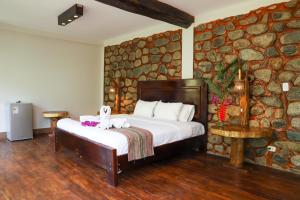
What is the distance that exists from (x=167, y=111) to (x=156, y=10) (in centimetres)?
183

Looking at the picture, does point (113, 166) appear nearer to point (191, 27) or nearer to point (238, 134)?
point (238, 134)

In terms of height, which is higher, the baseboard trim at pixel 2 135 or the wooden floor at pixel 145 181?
the baseboard trim at pixel 2 135

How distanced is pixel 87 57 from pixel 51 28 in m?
1.37

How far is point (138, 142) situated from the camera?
109 inches

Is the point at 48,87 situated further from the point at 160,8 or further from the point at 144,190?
the point at 144,190

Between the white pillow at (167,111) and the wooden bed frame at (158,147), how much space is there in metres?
0.29

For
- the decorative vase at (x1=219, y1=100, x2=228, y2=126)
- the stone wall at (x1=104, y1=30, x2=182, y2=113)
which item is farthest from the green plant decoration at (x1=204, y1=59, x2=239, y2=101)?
the stone wall at (x1=104, y1=30, x2=182, y2=113)

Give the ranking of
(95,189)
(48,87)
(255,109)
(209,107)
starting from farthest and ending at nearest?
1. (48,87)
2. (209,107)
3. (255,109)
4. (95,189)

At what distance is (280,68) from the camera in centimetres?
317

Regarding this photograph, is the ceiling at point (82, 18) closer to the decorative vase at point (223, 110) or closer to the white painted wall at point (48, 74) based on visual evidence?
the white painted wall at point (48, 74)

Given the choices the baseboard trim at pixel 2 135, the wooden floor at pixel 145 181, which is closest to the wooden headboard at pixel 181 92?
the wooden floor at pixel 145 181

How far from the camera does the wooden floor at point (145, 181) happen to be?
238 cm

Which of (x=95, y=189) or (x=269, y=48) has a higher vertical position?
(x=269, y=48)

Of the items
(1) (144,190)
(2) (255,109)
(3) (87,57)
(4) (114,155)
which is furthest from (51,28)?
(2) (255,109)
